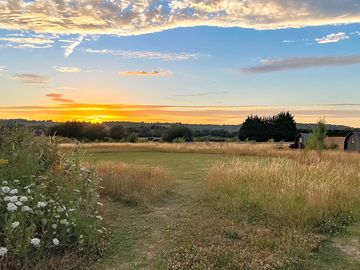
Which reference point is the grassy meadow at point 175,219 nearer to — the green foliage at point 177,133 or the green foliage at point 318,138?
the green foliage at point 318,138

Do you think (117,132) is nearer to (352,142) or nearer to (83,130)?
(83,130)

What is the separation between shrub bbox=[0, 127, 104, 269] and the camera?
534cm

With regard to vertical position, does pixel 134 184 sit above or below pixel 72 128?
below

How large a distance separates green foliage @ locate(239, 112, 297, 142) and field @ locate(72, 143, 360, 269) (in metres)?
65.3

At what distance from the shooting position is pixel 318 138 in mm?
26734

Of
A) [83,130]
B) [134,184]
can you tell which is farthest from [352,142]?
[83,130]

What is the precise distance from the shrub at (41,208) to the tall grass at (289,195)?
319 cm

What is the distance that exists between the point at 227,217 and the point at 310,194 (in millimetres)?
1810

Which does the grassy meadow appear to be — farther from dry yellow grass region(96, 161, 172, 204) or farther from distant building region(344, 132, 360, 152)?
distant building region(344, 132, 360, 152)

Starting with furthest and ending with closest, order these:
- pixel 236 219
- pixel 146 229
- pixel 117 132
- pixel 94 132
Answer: pixel 117 132 < pixel 94 132 < pixel 236 219 < pixel 146 229

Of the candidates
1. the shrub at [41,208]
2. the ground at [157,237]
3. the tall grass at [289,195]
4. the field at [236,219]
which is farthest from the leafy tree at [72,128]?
the shrub at [41,208]

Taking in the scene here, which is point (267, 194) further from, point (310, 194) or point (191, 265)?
point (191, 265)

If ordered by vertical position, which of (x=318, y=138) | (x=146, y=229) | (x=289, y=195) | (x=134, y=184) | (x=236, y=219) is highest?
(x=318, y=138)

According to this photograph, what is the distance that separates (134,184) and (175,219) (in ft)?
10.3
